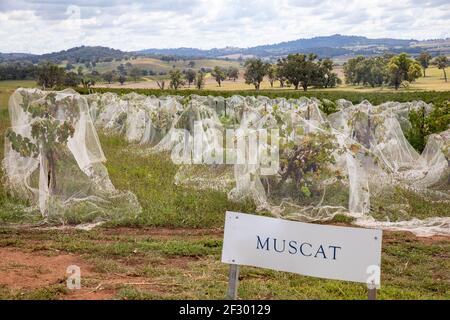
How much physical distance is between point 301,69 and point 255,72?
25.5ft

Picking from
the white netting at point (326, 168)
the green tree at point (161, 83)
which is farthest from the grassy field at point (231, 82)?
the white netting at point (326, 168)

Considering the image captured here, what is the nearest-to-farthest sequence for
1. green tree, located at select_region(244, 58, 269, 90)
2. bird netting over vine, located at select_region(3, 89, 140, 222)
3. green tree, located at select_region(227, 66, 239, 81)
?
bird netting over vine, located at select_region(3, 89, 140, 222) < green tree, located at select_region(244, 58, 269, 90) < green tree, located at select_region(227, 66, 239, 81)

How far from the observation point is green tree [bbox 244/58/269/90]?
204 feet

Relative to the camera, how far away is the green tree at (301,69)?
5509cm

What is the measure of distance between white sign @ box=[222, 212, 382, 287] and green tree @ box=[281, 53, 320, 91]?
168 ft

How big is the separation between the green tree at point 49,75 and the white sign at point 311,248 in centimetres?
3346

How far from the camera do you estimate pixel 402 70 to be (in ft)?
181

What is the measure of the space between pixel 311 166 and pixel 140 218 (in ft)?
9.53

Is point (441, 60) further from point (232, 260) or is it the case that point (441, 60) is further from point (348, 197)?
point (232, 260)

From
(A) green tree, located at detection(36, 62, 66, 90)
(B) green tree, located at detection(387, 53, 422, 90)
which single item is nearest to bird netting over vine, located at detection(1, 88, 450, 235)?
(A) green tree, located at detection(36, 62, 66, 90)

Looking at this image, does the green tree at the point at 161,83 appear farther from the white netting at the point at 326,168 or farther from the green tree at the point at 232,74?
the white netting at the point at 326,168

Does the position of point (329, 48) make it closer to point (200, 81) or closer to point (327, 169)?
point (200, 81)

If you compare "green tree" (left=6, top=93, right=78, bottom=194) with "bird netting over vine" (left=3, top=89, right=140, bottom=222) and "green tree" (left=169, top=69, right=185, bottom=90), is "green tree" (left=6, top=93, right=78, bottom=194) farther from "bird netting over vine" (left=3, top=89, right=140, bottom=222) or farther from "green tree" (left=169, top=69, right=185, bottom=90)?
"green tree" (left=169, top=69, right=185, bottom=90)

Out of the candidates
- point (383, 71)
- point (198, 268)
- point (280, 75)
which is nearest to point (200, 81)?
point (280, 75)
